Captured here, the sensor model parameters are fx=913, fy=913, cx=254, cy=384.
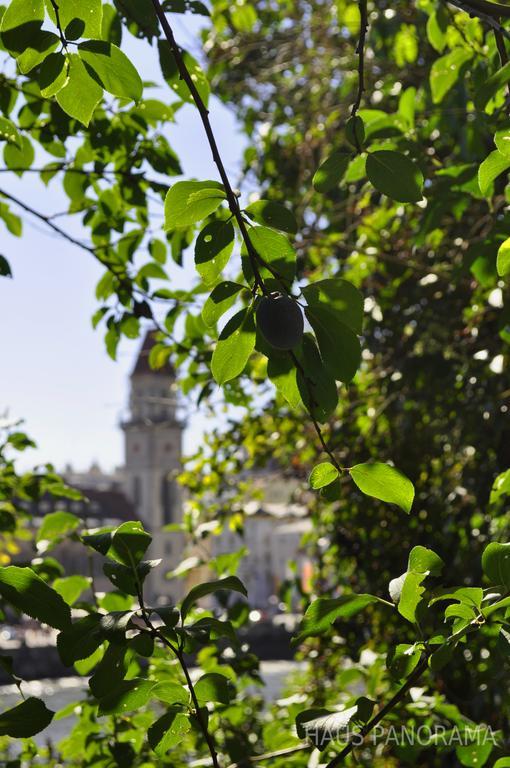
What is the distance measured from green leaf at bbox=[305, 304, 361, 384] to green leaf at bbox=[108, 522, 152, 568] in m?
0.21

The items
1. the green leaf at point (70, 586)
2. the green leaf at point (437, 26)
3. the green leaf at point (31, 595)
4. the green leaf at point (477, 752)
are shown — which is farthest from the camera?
the green leaf at point (437, 26)

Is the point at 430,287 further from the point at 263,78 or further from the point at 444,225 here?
the point at 263,78

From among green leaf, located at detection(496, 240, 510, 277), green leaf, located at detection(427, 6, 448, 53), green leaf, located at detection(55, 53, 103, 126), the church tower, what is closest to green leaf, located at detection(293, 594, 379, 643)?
green leaf, located at detection(496, 240, 510, 277)

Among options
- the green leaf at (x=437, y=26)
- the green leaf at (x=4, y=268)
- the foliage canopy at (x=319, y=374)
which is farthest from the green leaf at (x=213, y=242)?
the green leaf at (x=437, y=26)

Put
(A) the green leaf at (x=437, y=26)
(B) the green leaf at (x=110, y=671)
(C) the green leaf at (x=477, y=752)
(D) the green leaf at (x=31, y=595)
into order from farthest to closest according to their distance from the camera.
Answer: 1. (A) the green leaf at (x=437, y=26)
2. (C) the green leaf at (x=477, y=752)
3. (B) the green leaf at (x=110, y=671)
4. (D) the green leaf at (x=31, y=595)

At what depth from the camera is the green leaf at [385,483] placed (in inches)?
28.1

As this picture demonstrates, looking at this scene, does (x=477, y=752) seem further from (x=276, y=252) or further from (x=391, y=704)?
(x=276, y=252)

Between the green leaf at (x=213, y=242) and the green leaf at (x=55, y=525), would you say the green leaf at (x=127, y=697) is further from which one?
the green leaf at (x=55, y=525)

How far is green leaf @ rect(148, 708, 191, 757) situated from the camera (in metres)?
0.80

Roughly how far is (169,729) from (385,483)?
0.30 metres

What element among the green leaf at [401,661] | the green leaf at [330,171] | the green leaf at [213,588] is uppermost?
the green leaf at [330,171]

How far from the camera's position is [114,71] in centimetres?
74

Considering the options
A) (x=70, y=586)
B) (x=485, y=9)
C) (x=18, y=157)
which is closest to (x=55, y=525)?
(x=70, y=586)

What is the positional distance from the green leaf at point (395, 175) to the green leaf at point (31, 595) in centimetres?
41
